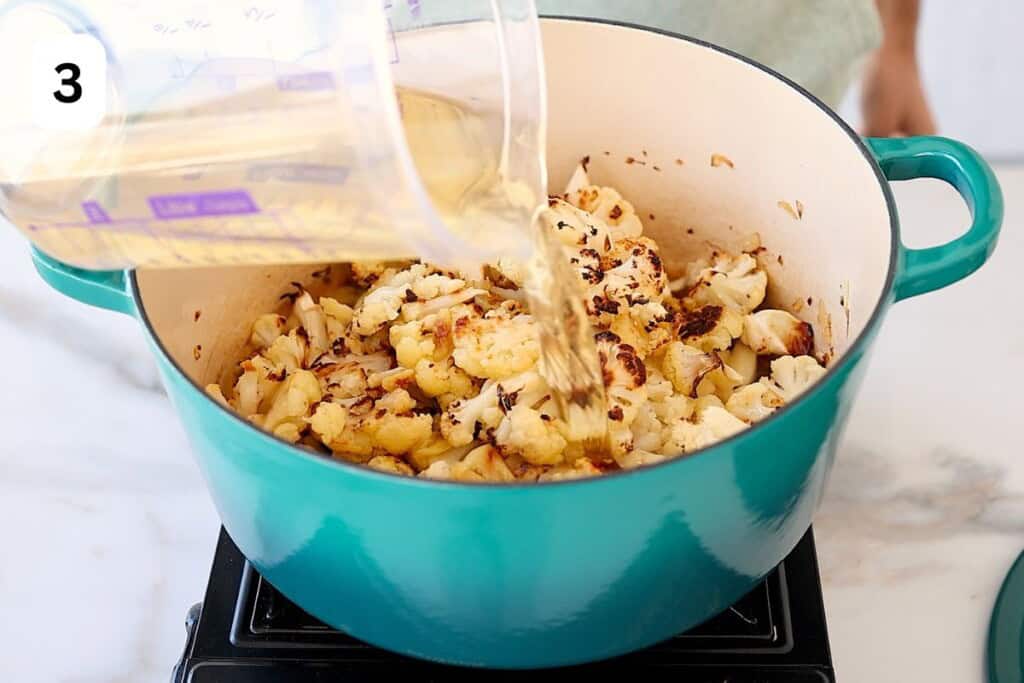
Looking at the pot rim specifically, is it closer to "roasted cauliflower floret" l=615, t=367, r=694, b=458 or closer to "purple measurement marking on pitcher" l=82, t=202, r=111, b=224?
"purple measurement marking on pitcher" l=82, t=202, r=111, b=224

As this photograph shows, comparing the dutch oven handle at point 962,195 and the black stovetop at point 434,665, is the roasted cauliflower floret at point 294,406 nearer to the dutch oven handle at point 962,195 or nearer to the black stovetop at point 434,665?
the black stovetop at point 434,665

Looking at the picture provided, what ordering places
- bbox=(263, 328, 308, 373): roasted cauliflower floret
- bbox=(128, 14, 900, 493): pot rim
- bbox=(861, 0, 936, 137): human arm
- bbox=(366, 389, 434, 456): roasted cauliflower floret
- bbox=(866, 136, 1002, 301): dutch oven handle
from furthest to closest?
bbox=(861, 0, 936, 137): human arm
bbox=(263, 328, 308, 373): roasted cauliflower floret
bbox=(366, 389, 434, 456): roasted cauliflower floret
bbox=(866, 136, 1002, 301): dutch oven handle
bbox=(128, 14, 900, 493): pot rim

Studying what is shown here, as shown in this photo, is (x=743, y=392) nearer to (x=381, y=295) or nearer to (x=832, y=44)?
(x=381, y=295)

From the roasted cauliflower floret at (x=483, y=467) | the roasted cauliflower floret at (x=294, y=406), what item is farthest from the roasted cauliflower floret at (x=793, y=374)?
the roasted cauliflower floret at (x=294, y=406)

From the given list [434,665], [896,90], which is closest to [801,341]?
[434,665]

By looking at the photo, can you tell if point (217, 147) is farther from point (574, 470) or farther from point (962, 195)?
point (962, 195)

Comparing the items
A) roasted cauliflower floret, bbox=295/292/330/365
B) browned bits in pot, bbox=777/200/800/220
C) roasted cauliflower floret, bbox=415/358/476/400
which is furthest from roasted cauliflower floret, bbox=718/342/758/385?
roasted cauliflower floret, bbox=295/292/330/365
